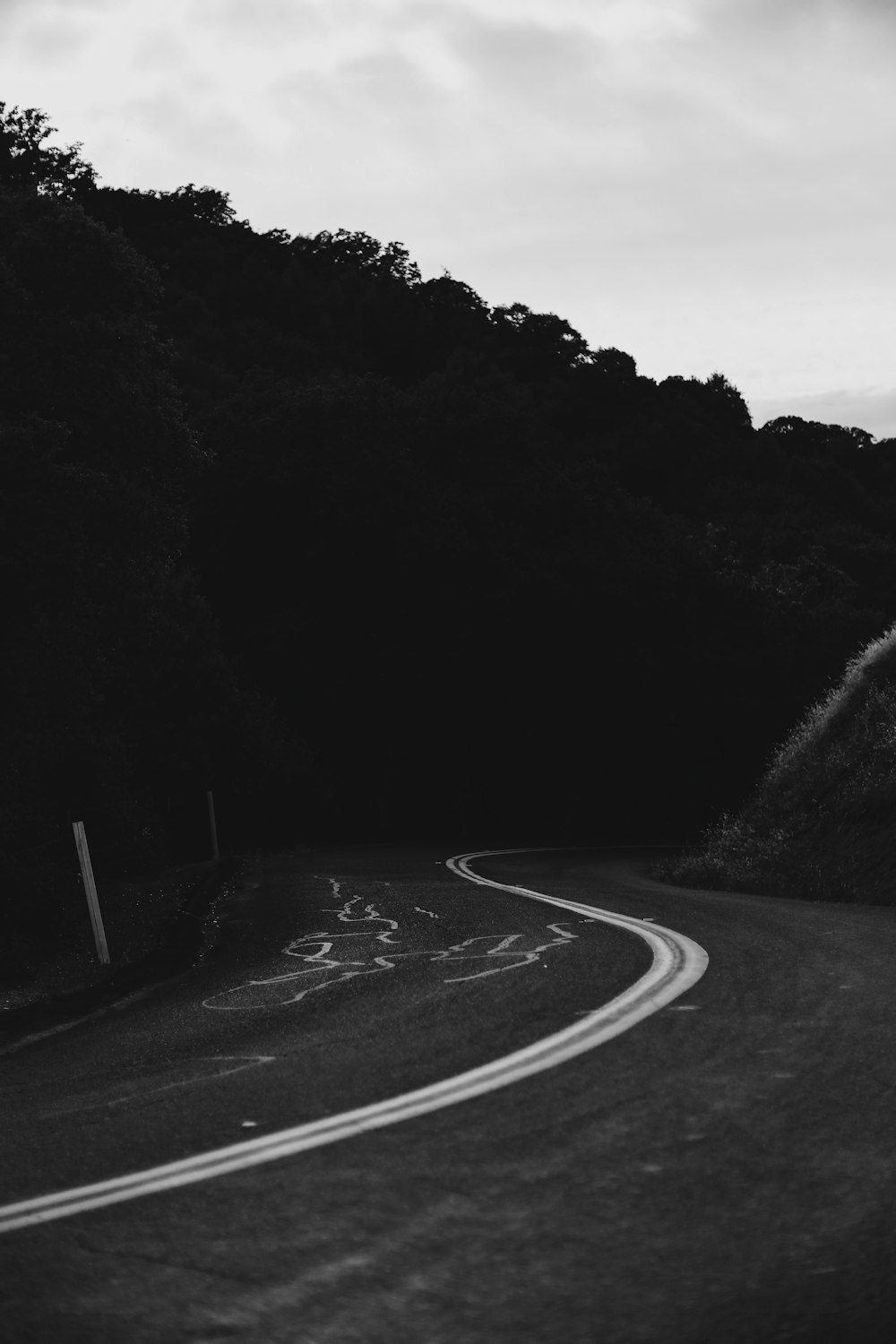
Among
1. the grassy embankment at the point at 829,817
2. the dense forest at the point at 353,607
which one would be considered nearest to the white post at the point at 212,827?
the dense forest at the point at 353,607

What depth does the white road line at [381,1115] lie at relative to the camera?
4.51 meters

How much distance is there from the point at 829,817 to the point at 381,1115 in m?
16.5

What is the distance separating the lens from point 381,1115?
5.41 m

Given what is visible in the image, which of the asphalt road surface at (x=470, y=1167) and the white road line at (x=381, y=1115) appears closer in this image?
the asphalt road surface at (x=470, y=1167)

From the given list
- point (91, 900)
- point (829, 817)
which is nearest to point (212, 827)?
point (829, 817)

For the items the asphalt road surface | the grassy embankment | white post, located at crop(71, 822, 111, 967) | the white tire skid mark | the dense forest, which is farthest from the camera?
the dense forest

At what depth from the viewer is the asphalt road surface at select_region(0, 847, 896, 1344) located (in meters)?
3.55

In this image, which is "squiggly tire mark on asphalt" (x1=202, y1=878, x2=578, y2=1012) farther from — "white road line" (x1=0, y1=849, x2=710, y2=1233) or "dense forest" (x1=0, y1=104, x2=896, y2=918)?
"dense forest" (x1=0, y1=104, x2=896, y2=918)

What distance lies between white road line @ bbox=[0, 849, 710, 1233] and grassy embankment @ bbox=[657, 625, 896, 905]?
31.4 ft

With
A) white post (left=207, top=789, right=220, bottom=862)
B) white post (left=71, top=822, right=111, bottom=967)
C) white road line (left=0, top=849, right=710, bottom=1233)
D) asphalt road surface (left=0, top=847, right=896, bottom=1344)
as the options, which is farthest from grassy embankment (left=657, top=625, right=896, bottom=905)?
white post (left=207, top=789, right=220, bottom=862)

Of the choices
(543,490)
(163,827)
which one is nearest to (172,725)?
(163,827)

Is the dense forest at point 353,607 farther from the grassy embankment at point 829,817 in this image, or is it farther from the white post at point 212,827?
the grassy embankment at point 829,817

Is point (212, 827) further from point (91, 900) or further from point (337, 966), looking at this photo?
point (337, 966)

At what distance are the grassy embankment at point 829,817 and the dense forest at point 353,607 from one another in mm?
9912
